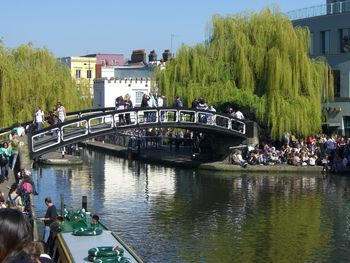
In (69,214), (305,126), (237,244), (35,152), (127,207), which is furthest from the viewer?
(305,126)

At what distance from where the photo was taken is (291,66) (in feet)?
139

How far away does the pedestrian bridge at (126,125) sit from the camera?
1192 inches

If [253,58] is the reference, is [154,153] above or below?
below

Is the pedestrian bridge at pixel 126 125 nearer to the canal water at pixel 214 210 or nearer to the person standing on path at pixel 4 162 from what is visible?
the canal water at pixel 214 210

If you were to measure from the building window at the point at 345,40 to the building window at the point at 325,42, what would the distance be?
118 cm

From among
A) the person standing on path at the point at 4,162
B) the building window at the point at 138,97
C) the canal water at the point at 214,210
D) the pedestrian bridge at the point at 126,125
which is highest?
the building window at the point at 138,97

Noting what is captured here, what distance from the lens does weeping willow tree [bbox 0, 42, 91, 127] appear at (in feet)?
134

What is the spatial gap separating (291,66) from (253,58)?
92.0 inches

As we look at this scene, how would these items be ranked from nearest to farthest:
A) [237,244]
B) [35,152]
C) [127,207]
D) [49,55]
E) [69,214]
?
[69,214] < [237,244] < [127,207] < [35,152] < [49,55]

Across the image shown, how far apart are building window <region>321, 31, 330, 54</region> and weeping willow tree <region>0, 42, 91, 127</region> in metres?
17.5

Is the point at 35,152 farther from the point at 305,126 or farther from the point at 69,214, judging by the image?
the point at 305,126

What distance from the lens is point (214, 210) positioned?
26.3 meters

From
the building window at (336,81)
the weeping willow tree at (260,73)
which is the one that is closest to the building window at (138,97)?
the weeping willow tree at (260,73)

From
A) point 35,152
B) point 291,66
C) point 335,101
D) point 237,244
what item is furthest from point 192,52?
point 237,244
